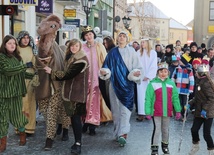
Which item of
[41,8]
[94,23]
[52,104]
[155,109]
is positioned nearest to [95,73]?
[52,104]

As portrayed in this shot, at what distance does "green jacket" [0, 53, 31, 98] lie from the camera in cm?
680

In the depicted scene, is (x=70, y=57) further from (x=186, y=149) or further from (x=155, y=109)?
(x=186, y=149)

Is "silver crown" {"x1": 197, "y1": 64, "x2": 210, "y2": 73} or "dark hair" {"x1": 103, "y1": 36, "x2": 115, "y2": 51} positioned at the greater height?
"dark hair" {"x1": 103, "y1": 36, "x2": 115, "y2": 51}

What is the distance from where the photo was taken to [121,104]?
7.58m

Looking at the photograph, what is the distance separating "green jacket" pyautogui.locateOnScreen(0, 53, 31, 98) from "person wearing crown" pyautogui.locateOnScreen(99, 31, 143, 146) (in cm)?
144

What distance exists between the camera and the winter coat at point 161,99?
6695mm

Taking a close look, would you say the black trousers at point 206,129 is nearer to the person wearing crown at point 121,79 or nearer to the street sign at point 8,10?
the person wearing crown at point 121,79

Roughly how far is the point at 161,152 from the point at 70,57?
7.16ft

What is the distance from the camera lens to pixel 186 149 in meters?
7.32

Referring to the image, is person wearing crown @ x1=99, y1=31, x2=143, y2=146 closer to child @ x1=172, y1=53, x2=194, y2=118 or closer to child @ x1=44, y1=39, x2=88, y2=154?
child @ x1=44, y1=39, x2=88, y2=154

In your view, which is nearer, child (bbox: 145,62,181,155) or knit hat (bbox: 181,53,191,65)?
child (bbox: 145,62,181,155)

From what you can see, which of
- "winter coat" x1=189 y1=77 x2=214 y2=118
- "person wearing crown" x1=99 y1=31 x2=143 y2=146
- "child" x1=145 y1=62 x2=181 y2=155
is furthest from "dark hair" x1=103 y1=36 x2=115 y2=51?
"winter coat" x1=189 y1=77 x2=214 y2=118

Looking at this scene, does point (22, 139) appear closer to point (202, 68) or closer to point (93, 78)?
point (93, 78)

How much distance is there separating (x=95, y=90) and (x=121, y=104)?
90 centimetres
